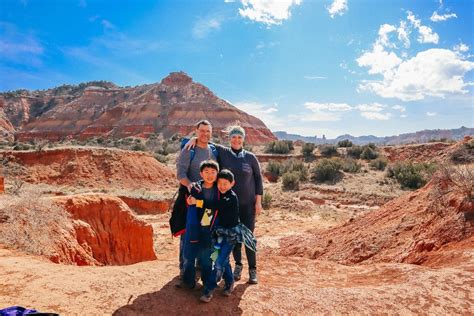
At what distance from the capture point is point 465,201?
6133 millimetres

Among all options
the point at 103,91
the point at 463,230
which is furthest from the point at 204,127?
the point at 103,91

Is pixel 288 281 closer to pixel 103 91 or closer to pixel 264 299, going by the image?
pixel 264 299

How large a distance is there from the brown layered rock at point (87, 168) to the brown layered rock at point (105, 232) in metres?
13.1

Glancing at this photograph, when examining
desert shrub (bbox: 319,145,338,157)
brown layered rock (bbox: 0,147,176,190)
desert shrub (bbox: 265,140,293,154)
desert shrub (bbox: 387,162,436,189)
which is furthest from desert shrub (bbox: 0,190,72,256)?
desert shrub (bbox: 265,140,293,154)

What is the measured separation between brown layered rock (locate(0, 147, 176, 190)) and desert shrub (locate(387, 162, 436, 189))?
15282mm

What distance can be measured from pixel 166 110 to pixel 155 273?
68.1m

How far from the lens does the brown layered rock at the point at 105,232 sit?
24.3 ft

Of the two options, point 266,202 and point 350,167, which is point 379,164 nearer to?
point 350,167

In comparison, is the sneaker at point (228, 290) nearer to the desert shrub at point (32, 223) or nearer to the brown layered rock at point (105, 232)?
the desert shrub at point (32, 223)

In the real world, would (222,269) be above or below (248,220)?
below

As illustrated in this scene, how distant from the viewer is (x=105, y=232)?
8.24 m

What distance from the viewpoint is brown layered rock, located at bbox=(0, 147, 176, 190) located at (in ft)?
68.0

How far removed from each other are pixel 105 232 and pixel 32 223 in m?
2.37

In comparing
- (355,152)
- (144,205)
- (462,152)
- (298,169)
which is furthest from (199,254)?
(355,152)
